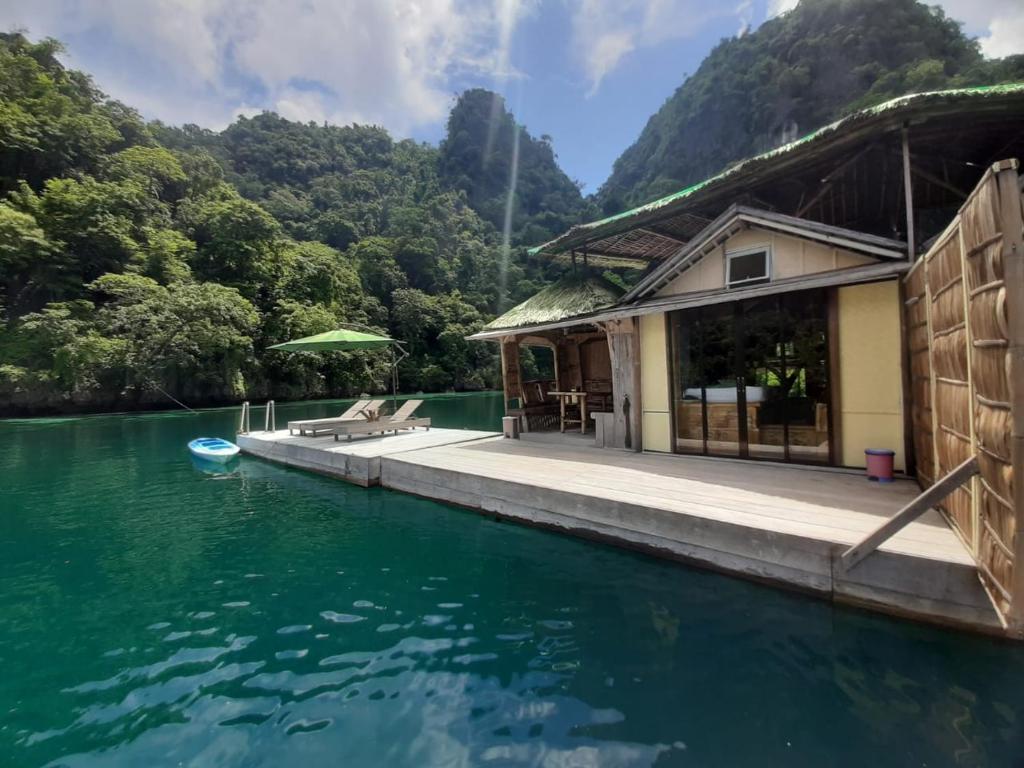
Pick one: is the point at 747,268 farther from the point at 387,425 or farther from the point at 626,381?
the point at 387,425

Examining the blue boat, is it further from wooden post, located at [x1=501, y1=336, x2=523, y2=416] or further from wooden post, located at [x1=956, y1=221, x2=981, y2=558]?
wooden post, located at [x1=956, y1=221, x2=981, y2=558]

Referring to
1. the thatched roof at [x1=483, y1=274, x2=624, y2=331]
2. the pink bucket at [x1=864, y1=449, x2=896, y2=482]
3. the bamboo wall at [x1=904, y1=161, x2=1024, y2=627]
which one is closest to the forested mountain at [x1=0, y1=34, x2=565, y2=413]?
the thatched roof at [x1=483, y1=274, x2=624, y2=331]

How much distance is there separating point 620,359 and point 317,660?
258 inches

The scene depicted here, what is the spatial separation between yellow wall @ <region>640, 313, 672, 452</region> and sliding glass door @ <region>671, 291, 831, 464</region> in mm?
190

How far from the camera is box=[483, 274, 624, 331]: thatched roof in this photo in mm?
9258

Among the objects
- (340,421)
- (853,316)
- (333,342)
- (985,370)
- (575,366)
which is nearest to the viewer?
(985,370)

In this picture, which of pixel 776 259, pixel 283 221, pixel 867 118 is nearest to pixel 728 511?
pixel 776 259

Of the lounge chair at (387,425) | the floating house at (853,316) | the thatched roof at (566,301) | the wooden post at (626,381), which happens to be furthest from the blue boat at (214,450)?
the wooden post at (626,381)

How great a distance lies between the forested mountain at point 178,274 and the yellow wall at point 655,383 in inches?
879

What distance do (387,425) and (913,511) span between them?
33.5ft

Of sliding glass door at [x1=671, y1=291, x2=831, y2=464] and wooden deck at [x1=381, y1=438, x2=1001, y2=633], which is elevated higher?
sliding glass door at [x1=671, y1=291, x2=831, y2=464]

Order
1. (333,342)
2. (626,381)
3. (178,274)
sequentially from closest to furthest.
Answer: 1. (626,381)
2. (333,342)
3. (178,274)

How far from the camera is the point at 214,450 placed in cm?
1142

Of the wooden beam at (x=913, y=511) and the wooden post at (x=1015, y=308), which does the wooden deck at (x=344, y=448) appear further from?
the wooden post at (x=1015, y=308)
